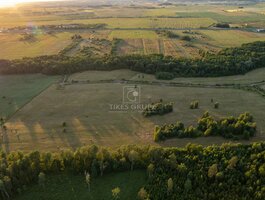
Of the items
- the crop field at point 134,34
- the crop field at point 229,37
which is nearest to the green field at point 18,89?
the crop field at point 134,34

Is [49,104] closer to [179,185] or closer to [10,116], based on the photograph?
[10,116]

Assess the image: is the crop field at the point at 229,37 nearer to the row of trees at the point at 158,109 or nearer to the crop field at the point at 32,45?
the crop field at the point at 32,45

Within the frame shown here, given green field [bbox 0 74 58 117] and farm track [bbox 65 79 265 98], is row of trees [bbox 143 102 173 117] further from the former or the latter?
green field [bbox 0 74 58 117]

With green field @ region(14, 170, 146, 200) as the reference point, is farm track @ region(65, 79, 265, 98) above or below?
above

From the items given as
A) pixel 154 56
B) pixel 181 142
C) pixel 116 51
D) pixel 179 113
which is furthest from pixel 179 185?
pixel 116 51

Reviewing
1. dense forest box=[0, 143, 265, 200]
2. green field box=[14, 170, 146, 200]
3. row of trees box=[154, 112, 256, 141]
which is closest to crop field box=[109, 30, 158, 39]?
row of trees box=[154, 112, 256, 141]

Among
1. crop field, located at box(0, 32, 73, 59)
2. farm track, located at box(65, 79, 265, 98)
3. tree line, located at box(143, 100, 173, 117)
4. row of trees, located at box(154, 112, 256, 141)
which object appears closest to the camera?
row of trees, located at box(154, 112, 256, 141)

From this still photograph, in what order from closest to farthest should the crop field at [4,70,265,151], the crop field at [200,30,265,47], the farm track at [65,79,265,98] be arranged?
the crop field at [4,70,265,151] → the farm track at [65,79,265,98] → the crop field at [200,30,265,47]
